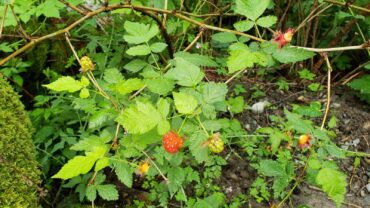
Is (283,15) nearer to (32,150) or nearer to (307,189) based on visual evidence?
(307,189)

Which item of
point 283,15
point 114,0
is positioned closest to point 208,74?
point 283,15

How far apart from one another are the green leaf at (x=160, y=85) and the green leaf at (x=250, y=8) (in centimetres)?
34

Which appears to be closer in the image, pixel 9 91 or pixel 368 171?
pixel 9 91

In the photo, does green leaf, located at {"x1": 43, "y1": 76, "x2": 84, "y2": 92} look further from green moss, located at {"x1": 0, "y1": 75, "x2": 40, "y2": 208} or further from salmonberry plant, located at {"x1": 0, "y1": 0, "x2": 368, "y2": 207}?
green moss, located at {"x1": 0, "y1": 75, "x2": 40, "y2": 208}

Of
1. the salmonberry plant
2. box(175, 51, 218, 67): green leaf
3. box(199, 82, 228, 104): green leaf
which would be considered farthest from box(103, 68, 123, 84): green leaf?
box(199, 82, 228, 104): green leaf

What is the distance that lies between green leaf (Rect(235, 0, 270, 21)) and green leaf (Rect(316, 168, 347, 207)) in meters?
0.56

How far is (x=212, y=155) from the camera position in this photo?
2.16 meters

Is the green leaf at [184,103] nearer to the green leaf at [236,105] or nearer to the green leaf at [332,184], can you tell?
the green leaf at [332,184]

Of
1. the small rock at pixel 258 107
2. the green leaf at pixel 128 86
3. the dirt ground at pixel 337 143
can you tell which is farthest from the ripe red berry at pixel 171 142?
the small rock at pixel 258 107

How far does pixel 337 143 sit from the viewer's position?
2.35m

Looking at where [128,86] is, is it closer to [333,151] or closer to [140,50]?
[140,50]

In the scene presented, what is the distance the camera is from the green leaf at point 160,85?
148 centimetres

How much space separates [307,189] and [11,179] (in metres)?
1.35

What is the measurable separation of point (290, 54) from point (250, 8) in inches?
8.5
